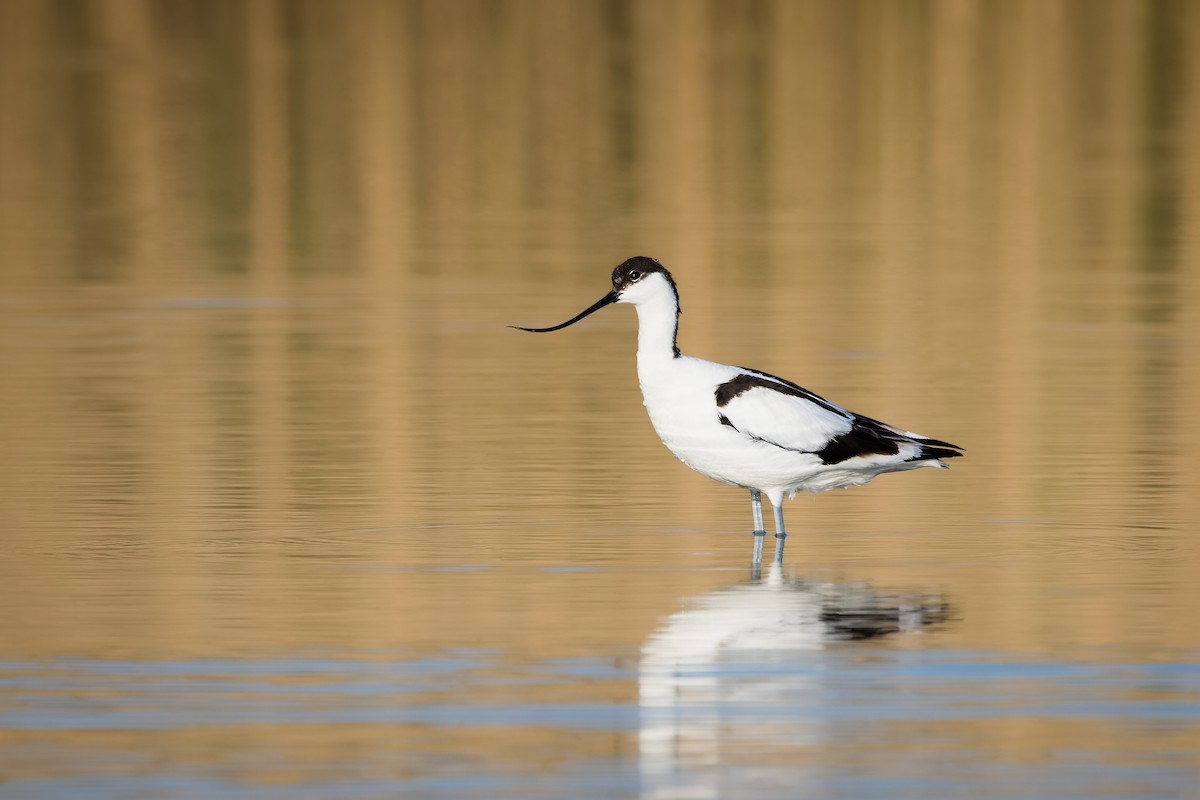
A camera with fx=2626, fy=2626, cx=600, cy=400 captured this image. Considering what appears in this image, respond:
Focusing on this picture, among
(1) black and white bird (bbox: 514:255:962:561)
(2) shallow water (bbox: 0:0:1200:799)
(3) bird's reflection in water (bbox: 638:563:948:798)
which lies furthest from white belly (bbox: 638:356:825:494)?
(3) bird's reflection in water (bbox: 638:563:948:798)

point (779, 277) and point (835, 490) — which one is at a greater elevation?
point (779, 277)

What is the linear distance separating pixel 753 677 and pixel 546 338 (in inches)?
393

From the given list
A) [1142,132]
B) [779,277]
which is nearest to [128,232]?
[779,277]

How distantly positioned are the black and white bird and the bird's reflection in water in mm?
768

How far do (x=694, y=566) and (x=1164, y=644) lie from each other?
7.04ft

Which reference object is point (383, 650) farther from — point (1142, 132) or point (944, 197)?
point (1142, 132)

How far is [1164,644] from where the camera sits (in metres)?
8.48

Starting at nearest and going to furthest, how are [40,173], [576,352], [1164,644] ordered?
[1164,644] → [576,352] → [40,173]

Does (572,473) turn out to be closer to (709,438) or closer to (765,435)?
(709,438)

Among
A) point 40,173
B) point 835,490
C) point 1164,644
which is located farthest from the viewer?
point 40,173

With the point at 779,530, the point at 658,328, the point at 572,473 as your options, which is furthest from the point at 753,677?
the point at 572,473

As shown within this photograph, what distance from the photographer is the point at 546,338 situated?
58.8ft

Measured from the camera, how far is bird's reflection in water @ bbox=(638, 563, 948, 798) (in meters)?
7.02

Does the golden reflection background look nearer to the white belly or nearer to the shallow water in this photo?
the shallow water
